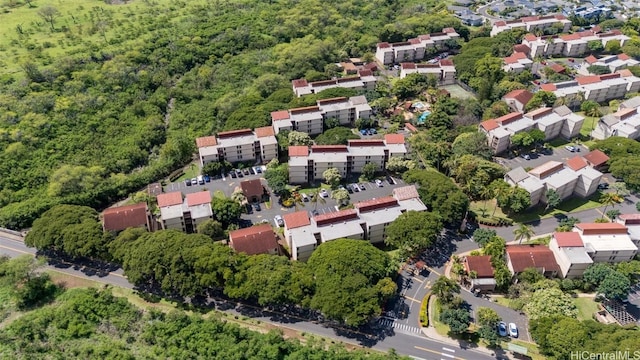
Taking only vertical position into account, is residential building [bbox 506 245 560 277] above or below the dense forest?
below

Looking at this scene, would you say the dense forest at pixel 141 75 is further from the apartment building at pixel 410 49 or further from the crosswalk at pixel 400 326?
the crosswalk at pixel 400 326

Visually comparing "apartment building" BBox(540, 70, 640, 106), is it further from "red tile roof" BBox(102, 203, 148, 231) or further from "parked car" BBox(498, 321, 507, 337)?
"red tile roof" BBox(102, 203, 148, 231)

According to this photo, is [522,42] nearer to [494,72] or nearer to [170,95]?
[494,72]

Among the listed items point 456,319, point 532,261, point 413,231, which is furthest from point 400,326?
point 532,261


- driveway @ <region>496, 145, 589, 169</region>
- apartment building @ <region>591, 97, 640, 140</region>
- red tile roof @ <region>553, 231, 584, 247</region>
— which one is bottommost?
red tile roof @ <region>553, 231, 584, 247</region>

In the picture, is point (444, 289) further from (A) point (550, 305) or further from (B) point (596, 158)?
(B) point (596, 158)

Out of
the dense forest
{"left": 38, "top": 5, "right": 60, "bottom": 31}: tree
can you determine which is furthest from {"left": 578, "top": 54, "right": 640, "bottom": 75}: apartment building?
{"left": 38, "top": 5, "right": 60, "bottom": 31}: tree

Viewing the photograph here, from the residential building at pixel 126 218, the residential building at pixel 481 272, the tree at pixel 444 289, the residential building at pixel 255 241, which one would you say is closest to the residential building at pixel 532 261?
the residential building at pixel 481 272
